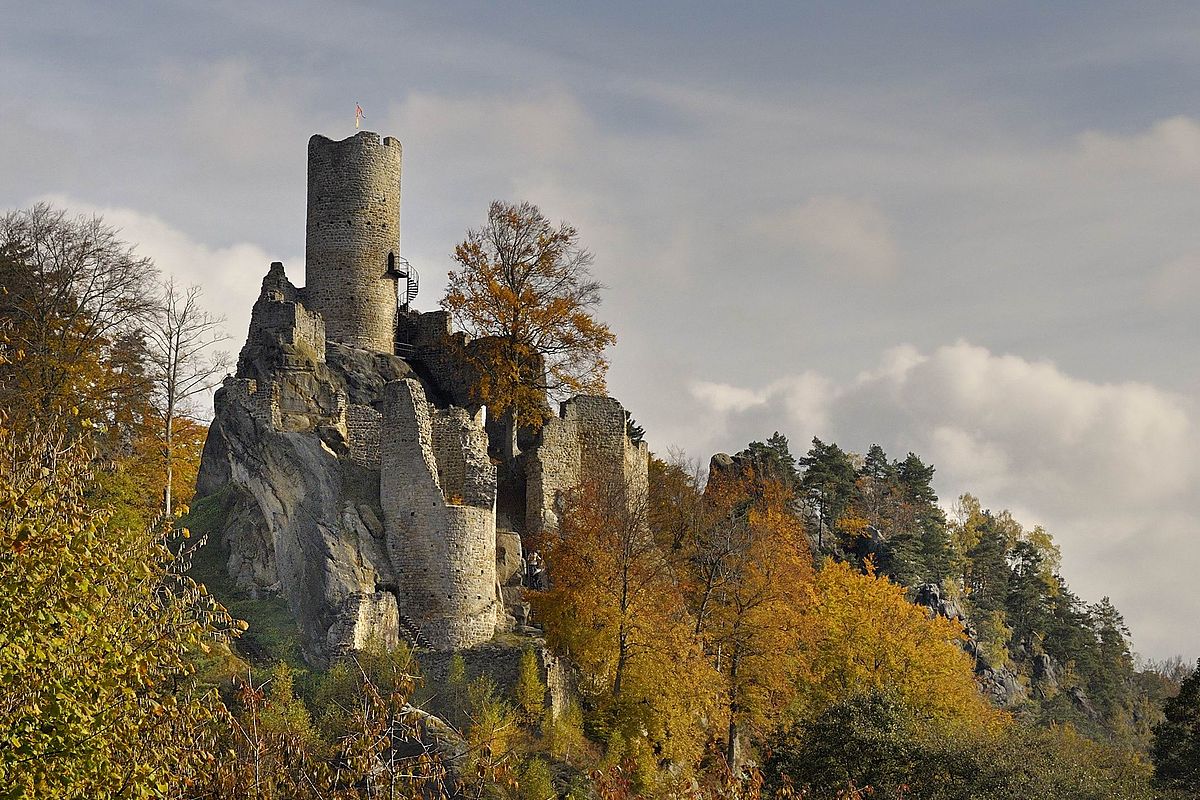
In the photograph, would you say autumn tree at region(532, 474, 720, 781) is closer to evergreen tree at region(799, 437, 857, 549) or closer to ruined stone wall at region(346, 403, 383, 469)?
ruined stone wall at region(346, 403, 383, 469)

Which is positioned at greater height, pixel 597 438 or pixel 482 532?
pixel 597 438

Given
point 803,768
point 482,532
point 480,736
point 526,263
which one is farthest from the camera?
point 526,263

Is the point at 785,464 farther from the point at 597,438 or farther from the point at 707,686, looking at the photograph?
the point at 707,686

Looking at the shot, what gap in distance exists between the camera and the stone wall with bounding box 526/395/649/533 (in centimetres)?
3809

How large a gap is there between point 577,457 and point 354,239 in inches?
356

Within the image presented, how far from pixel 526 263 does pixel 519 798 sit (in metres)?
19.3

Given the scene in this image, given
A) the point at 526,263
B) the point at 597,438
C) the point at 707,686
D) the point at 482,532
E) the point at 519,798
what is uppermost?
the point at 526,263

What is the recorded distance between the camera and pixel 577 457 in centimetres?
3941

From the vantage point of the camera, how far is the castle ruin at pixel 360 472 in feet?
104

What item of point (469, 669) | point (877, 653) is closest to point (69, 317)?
point (469, 669)

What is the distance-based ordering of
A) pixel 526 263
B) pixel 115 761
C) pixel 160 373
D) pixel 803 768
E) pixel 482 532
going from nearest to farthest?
pixel 115 761 → pixel 803 768 → pixel 482 532 → pixel 160 373 → pixel 526 263

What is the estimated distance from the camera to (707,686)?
3478 centimetres

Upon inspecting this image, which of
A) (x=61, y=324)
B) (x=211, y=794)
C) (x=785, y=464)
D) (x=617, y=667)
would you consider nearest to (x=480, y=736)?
(x=617, y=667)

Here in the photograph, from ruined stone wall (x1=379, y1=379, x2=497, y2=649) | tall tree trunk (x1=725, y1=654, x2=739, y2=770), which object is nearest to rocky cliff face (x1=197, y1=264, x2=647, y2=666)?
ruined stone wall (x1=379, y1=379, x2=497, y2=649)
